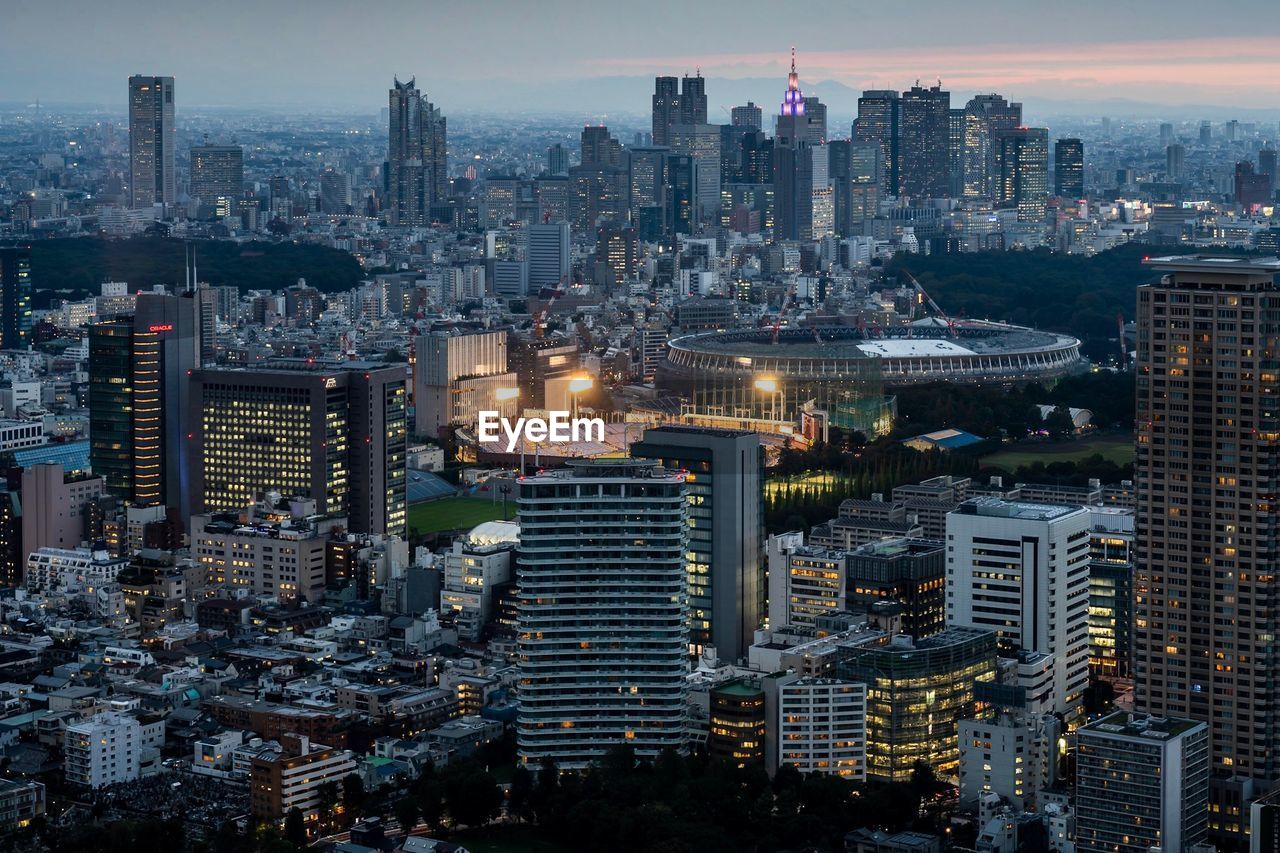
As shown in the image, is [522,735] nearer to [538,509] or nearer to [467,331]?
[538,509]

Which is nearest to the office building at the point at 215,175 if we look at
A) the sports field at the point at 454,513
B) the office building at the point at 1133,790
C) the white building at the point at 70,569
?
the sports field at the point at 454,513

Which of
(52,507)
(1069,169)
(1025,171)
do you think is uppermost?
(1069,169)

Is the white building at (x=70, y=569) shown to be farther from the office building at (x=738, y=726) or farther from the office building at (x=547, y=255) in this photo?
the office building at (x=547, y=255)

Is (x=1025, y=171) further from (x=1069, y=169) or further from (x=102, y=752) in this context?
(x=102, y=752)

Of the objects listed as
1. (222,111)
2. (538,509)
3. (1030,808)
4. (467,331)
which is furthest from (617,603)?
(222,111)

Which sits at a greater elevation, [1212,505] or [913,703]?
[1212,505]

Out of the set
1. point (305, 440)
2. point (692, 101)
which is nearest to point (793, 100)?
point (692, 101)
